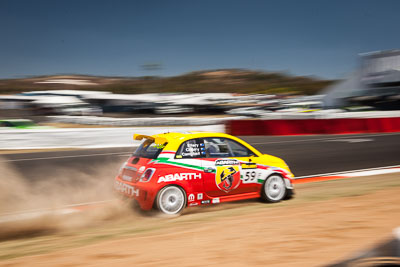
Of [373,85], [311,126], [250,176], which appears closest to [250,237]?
[250,176]

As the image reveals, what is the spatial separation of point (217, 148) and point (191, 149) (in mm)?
495

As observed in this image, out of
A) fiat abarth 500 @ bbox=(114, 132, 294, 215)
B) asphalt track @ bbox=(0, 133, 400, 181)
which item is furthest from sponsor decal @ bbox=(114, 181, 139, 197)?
asphalt track @ bbox=(0, 133, 400, 181)

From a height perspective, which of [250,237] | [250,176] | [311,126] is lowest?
[250,237]

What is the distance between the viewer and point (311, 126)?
21.5 m

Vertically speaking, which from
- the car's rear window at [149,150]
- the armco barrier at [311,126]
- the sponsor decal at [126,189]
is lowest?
the sponsor decal at [126,189]

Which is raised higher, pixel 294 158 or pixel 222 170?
pixel 222 170

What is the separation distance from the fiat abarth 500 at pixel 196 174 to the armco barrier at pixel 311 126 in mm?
13937

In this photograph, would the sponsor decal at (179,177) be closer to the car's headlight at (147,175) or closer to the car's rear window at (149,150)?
the car's headlight at (147,175)

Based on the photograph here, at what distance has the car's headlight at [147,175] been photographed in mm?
5848

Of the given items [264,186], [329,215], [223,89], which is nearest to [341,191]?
[264,186]

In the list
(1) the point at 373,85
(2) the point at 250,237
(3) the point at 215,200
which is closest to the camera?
(2) the point at 250,237

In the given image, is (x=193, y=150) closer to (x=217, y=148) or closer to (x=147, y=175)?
(x=217, y=148)

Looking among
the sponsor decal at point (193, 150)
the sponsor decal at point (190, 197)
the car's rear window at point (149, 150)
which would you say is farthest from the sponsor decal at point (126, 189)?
the sponsor decal at point (193, 150)

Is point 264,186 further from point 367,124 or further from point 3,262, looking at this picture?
point 367,124
